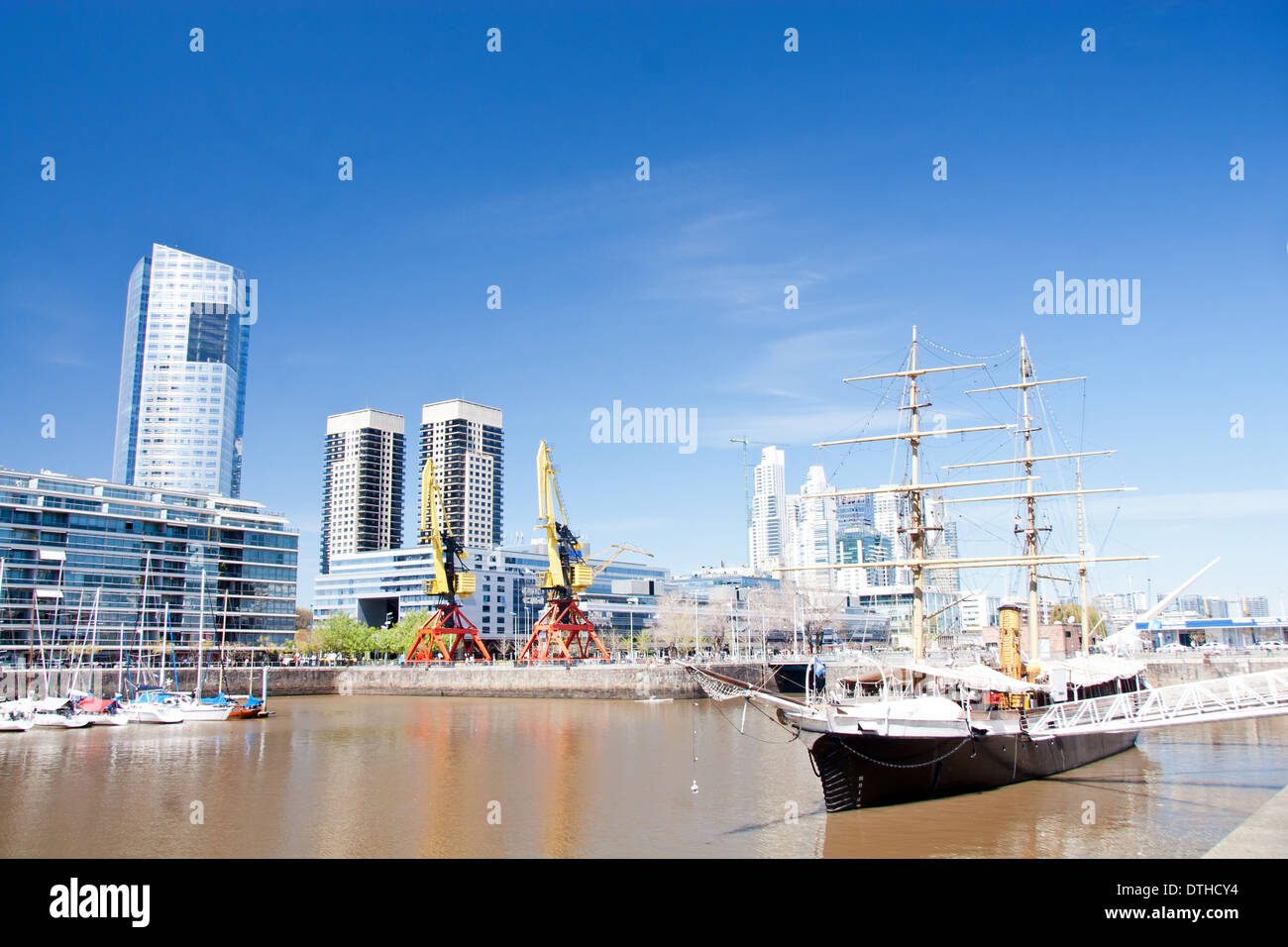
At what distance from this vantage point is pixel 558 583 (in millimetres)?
97938

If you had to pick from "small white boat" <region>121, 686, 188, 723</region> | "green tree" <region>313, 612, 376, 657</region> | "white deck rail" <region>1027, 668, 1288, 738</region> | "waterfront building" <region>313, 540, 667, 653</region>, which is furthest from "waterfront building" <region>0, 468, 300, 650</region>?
"white deck rail" <region>1027, 668, 1288, 738</region>

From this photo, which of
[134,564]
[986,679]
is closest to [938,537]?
[986,679]

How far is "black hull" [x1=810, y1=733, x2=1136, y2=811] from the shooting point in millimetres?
27797

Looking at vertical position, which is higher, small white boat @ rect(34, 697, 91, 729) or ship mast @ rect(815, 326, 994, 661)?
ship mast @ rect(815, 326, 994, 661)

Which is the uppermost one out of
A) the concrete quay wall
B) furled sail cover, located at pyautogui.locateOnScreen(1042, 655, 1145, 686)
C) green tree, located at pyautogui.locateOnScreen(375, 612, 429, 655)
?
furled sail cover, located at pyautogui.locateOnScreen(1042, 655, 1145, 686)

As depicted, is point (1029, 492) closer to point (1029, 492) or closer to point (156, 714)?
point (1029, 492)

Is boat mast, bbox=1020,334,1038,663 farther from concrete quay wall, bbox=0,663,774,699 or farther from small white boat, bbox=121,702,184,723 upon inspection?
small white boat, bbox=121,702,184,723

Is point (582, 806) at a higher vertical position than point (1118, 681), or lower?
lower

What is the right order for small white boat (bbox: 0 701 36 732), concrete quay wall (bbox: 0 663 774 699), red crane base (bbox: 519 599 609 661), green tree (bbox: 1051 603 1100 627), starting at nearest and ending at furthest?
small white boat (bbox: 0 701 36 732), concrete quay wall (bbox: 0 663 774 699), red crane base (bbox: 519 599 609 661), green tree (bbox: 1051 603 1100 627)

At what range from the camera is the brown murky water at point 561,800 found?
24594mm
